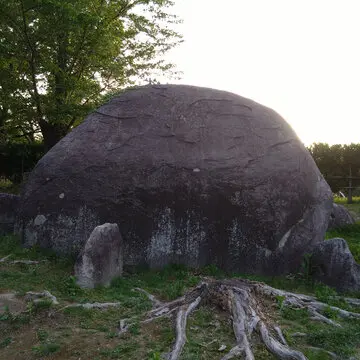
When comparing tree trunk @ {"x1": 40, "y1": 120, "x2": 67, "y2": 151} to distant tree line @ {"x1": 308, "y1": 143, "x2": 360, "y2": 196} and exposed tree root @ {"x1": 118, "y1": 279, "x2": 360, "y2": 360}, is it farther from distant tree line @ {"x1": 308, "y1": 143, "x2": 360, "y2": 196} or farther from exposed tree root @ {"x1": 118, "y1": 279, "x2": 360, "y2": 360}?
distant tree line @ {"x1": 308, "y1": 143, "x2": 360, "y2": 196}

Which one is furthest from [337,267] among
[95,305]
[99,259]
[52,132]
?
[52,132]

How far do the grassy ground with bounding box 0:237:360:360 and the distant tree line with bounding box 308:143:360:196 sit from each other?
14.9 meters

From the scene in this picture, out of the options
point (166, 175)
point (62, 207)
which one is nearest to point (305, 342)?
point (166, 175)

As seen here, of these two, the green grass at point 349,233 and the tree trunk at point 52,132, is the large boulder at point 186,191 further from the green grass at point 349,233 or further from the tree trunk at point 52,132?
the tree trunk at point 52,132

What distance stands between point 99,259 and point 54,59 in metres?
7.57

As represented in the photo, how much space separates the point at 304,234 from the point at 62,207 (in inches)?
172

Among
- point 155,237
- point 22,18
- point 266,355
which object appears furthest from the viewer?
point 22,18

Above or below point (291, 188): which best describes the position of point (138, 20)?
above

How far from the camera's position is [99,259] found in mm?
6699

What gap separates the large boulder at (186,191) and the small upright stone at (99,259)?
677 mm

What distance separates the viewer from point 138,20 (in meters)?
14.1

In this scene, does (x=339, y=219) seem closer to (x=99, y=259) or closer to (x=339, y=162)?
(x=339, y=162)

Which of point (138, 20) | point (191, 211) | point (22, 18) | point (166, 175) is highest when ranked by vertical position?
point (138, 20)

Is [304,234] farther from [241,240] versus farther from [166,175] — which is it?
[166,175]
